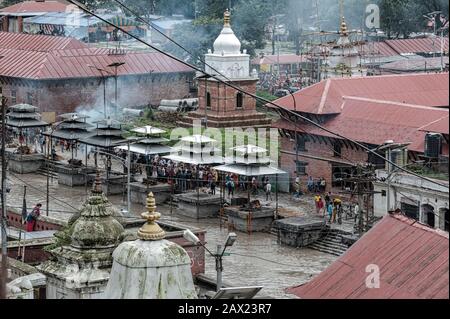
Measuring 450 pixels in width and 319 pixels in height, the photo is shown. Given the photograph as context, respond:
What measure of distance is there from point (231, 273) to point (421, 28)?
126 feet

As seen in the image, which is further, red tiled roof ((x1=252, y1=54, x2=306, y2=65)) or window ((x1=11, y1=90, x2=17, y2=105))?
red tiled roof ((x1=252, y1=54, x2=306, y2=65))

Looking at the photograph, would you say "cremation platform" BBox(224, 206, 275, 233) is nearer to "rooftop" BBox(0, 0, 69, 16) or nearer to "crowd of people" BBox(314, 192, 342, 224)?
"crowd of people" BBox(314, 192, 342, 224)

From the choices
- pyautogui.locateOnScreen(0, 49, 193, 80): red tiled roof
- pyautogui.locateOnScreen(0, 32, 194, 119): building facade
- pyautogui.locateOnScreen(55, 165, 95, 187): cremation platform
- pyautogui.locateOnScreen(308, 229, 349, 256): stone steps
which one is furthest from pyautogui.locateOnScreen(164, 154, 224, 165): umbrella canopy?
pyautogui.locateOnScreen(0, 49, 193, 80): red tiled roof

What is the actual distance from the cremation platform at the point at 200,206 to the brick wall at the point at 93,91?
600 inches

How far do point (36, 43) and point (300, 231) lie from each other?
92.3 ft

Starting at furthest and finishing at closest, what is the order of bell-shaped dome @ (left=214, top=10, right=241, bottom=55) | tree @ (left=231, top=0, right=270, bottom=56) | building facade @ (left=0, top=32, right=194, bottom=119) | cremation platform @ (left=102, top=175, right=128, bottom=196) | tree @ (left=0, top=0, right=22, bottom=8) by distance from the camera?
tree @ (left=0, top=0, right=22, bottom=8), tree @ (left=231, top=0, right=270, bottom=56), building facade @ (left=0, top=32, right=194, bottom=119), bell-shaped dome @ (left=214, top=10, right=241, bottom=55), cremation platform @ (left=102, top=175, right=128, bottom=196)

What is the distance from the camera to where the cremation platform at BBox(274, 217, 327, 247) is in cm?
3438

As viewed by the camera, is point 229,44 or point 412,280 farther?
point 229,44

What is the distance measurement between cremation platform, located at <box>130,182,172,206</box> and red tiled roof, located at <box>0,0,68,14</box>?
36986 mm

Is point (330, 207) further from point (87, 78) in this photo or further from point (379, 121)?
point (87, 78)

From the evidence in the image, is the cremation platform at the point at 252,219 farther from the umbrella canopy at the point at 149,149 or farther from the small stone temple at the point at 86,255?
the small stone temple at the point at 86,255

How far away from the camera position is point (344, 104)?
136ft
